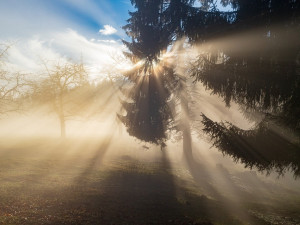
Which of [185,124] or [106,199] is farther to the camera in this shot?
[185,124]

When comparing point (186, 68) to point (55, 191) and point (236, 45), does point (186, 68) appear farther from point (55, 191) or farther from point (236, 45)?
point (55, 191)

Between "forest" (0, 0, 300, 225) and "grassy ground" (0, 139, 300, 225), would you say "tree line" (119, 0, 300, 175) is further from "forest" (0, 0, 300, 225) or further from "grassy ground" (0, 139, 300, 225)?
"grassy ground" (0, 139, 300, 225)

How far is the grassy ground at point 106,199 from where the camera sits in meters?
8.34

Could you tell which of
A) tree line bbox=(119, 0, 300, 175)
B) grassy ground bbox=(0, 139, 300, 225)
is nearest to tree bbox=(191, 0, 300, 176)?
tree line bbox=(119, 0, 300, 175)

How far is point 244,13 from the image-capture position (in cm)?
704

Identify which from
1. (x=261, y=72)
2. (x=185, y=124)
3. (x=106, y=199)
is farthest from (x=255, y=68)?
(x=185, y=124)

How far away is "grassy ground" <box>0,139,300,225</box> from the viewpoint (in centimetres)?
834

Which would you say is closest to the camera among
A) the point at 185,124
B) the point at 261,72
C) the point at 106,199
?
the point at 261,72

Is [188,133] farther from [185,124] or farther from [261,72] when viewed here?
[261,72]

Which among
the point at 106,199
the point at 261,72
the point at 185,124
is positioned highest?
the point at 261,72

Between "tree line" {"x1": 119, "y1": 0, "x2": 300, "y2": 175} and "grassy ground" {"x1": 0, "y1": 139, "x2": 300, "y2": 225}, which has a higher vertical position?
"tree line" {"x1": 119, "y1": 0, "x2": 300, "y2": 175}

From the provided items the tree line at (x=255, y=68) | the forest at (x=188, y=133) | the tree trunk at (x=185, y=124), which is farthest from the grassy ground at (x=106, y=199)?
the tree trunk at (x=185, y=124)

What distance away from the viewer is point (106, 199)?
407 inches

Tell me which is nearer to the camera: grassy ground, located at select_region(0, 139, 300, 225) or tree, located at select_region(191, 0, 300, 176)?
tree, located at select_region(191, 0, 300, 176)
